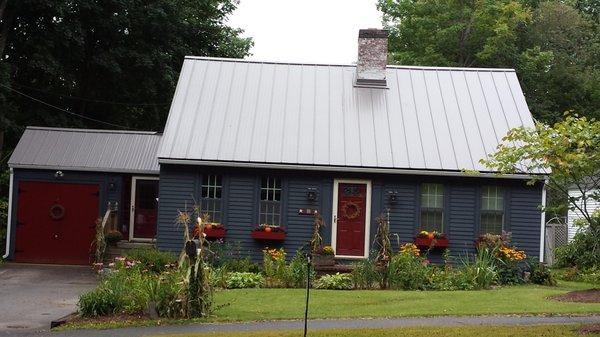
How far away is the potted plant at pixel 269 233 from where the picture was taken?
784 inches

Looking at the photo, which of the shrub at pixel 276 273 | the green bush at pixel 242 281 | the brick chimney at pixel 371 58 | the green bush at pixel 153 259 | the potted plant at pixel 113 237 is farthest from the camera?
the brick chimney at pixel 371 58

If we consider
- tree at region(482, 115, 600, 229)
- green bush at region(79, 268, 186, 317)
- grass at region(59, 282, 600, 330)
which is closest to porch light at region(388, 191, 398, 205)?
grass at region(59, 282, 600, 330)

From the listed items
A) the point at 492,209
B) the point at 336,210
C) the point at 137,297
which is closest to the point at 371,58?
the point at 336,210

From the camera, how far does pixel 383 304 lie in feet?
47.3

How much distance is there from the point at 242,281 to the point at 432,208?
19.5 ft

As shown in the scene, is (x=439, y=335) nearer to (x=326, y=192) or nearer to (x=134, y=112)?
(x=326, y=192)

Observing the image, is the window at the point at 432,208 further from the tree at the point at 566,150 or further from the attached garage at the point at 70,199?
the attached garage at the point at 70,199

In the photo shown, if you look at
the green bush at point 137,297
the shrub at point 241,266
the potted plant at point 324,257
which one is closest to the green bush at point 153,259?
the shrub at point 241,266

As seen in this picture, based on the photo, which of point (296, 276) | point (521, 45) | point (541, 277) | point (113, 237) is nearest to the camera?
point (296, 276)

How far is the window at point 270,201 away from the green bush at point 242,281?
3203mm

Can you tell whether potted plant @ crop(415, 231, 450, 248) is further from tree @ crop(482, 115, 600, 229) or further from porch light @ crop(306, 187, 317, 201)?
tree @ crop(482, 115, 600, 229)

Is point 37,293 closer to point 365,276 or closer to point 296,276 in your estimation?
point 296,276

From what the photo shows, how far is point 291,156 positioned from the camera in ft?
66.2

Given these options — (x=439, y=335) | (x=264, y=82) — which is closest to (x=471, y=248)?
(x=264, y=82)
